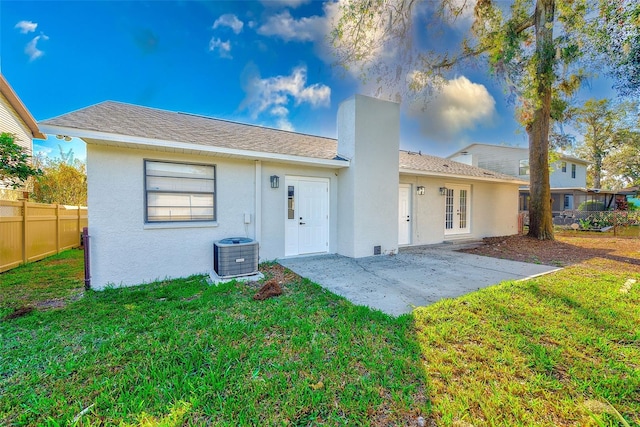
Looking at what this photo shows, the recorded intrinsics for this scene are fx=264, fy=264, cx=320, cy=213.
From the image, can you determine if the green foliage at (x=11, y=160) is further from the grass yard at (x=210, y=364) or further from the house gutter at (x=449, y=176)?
the house gutter at (x=449, y=176)

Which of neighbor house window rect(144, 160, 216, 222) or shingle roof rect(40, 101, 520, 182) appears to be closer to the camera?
shingle roof rect(40, 101, 520, 182)

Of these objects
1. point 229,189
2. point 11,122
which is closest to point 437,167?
point 229,189

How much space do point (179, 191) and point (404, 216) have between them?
297 inches

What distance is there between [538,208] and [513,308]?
9240 millimetres

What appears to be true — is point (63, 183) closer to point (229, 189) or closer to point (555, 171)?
point (229, 189)

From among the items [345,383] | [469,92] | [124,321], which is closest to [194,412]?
[345,383]

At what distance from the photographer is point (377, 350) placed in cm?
302

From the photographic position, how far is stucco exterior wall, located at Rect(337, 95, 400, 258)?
7.75m

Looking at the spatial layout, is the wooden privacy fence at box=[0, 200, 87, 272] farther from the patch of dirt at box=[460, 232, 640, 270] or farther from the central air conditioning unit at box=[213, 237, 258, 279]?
the patch of dirt at box=[460, 232, 640, 270]

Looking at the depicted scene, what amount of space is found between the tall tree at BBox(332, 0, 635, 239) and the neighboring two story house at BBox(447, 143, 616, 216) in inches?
427

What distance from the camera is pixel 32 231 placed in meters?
7.61

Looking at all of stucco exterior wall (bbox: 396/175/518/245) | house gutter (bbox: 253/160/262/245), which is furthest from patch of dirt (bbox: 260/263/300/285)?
stucco exterior wall (bbox: 396/175/518/245)

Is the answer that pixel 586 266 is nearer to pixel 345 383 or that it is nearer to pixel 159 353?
pixel 345 383

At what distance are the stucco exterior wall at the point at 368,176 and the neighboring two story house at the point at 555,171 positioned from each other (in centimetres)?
1534
